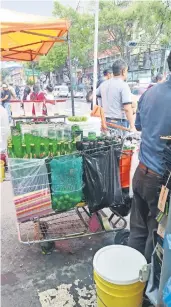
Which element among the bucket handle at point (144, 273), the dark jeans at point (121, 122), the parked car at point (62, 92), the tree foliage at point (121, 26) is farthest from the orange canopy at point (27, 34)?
the parked car at point (62, 92)

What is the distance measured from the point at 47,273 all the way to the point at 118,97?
269 centimetres

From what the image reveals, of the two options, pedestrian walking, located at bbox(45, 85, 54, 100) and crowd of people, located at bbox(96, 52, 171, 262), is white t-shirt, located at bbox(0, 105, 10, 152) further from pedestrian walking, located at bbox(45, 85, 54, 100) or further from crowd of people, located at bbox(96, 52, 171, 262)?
pedestrian walking, located at bbox(45, 85, 54, 100)

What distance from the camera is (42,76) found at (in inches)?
1714

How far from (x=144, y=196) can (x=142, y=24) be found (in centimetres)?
2093

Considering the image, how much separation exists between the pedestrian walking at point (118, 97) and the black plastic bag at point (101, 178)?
1487 millimetres

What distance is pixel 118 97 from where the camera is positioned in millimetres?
3955

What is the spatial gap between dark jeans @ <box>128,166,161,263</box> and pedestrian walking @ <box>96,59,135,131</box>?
182 cm

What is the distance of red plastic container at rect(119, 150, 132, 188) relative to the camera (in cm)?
260

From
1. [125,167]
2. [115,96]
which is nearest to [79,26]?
[115,96]

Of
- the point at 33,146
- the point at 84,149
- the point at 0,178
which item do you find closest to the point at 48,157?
the point at 33,146

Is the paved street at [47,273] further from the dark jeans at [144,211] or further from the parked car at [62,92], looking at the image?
the parked car at [62,92]

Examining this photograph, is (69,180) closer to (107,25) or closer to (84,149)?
(84,149)

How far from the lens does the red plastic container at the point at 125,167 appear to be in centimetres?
260

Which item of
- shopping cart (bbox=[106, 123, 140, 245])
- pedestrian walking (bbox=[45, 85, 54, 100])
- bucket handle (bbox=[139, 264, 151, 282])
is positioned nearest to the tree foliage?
pedestrian walking (bbox=[45, 85, 54, 100])
